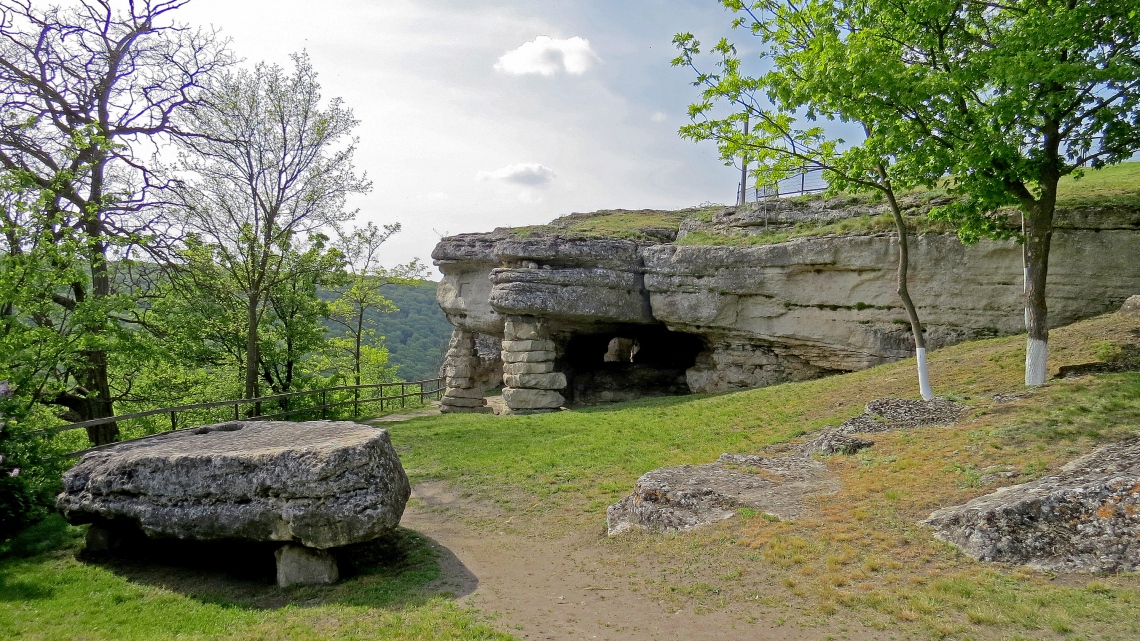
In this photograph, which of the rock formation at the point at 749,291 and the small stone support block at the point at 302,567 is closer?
the small stone support block at the point at 302,567

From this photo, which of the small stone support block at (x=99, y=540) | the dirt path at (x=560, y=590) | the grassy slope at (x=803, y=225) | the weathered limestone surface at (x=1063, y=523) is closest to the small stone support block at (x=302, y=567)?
the dirt path at (x=560, y=590)

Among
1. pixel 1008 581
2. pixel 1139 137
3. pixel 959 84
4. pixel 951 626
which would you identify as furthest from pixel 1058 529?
pixel 1139 137

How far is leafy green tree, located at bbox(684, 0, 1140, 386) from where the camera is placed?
9430 millimetres

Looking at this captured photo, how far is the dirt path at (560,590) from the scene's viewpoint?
18.6ft

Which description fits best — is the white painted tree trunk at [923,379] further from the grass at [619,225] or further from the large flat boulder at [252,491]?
the grass at [619,225]

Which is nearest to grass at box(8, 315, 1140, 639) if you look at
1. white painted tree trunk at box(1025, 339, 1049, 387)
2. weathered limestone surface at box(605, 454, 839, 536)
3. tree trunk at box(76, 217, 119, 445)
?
weathered limestone surface at box(605, 454, 839, 536)

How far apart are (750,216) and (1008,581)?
16.7 metres

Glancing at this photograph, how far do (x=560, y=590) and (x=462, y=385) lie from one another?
17.9 meters

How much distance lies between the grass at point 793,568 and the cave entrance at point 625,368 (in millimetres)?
11141

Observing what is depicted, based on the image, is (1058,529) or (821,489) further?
(821,489)

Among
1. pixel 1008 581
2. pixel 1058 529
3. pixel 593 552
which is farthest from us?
pixel 593 552

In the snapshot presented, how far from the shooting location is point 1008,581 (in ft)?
18.1

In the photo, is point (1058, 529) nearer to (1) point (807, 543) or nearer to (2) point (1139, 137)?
(1) point (807, 543)

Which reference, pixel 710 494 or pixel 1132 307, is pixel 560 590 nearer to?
pixel 710 494
